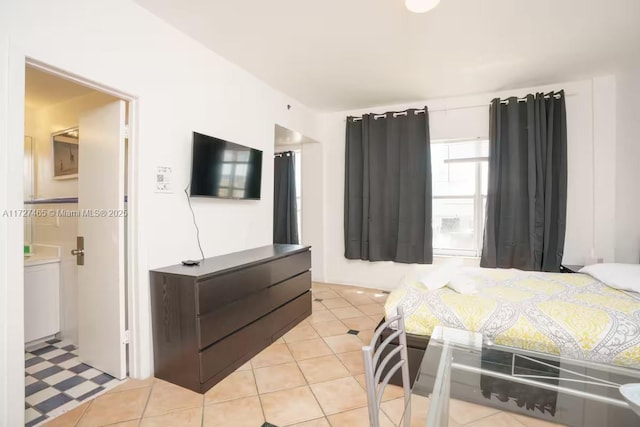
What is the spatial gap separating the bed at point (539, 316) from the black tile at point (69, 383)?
2217 millimetres

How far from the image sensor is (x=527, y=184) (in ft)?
11.5

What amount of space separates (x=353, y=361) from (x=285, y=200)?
3412 millimetres

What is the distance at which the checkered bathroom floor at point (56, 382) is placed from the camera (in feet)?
6.05

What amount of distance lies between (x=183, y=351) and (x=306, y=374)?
0.88m

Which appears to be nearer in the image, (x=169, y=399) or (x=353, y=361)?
(x=169, y=399)

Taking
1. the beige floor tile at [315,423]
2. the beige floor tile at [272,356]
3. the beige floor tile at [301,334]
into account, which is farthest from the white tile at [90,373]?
the beige floor tile at [315,423]

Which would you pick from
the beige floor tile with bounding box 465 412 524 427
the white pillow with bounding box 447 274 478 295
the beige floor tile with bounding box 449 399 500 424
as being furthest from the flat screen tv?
the beige floor tile with bounding box 465 412 524 427

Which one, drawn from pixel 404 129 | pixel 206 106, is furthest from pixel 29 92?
pixel 404 129

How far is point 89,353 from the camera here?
2342 millimetres

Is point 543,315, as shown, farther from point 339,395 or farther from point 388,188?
point 388,188

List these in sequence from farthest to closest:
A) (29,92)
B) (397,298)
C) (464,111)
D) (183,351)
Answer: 1. (464,111)
2. (29,92)
3. (397,298)
4. (183,351)

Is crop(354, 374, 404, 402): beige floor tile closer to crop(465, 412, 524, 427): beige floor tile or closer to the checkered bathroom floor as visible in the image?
crop(465, 412, 524, 427): beige floor tile

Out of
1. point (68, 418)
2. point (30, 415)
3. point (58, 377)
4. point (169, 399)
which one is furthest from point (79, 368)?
point (169, 399)

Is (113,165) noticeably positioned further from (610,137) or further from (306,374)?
(610,137)
